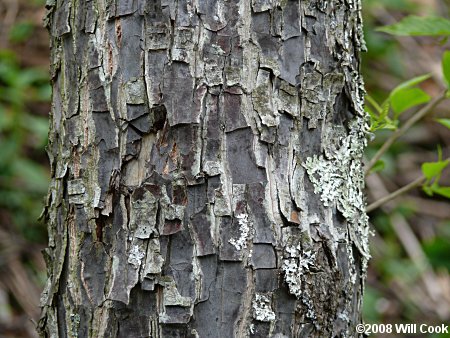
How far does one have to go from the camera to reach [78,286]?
1058mm

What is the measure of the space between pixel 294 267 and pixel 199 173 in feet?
0.75

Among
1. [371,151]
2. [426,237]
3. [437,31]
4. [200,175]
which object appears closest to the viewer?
[200,175]

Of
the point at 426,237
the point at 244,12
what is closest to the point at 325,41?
the point at 244,12

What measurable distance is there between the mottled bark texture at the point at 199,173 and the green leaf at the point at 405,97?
14.9 inches

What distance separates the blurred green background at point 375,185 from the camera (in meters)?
3.02

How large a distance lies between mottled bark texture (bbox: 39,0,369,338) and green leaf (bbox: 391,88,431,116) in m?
0.38

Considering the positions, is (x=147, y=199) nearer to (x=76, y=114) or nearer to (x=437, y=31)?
(x=76, y=114)

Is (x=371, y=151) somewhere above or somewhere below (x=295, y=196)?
above

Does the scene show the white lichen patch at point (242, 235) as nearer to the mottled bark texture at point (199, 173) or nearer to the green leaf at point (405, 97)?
the mottled bark texture at point (199, 173)

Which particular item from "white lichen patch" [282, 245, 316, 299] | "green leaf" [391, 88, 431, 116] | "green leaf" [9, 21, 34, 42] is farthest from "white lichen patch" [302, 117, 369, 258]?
"green leaf" [9, 21, 34, 42]

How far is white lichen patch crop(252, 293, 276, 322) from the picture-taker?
1.00 metres

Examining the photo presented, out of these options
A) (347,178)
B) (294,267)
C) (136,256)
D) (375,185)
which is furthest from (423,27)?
(375,185)

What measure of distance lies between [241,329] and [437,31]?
0.85 m

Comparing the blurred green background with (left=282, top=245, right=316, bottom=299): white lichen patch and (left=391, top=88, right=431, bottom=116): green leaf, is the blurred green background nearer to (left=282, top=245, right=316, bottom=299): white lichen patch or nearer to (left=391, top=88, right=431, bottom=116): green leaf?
(left=391, top=88, right=431, bottom=116): green leaf
